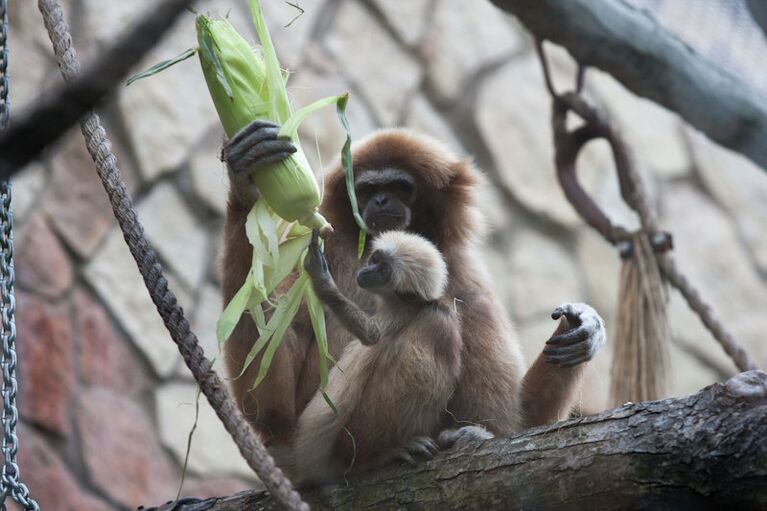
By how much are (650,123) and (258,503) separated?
8.50 m

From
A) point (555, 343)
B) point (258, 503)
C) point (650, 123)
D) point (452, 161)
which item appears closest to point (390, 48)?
point (650, 123)

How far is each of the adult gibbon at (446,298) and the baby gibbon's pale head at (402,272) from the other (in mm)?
349

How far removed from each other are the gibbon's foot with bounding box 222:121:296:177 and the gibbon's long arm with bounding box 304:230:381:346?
0.95 feet

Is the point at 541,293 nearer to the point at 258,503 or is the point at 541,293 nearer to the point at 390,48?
the point at 390,48

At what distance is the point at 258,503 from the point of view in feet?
11.1

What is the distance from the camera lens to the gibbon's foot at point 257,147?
3113 mm

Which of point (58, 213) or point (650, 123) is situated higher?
point (650, 123)

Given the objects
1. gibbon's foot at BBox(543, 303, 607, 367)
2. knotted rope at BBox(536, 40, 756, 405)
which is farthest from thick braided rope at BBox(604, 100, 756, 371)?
gibbon's foot at BBox(543, 303, 607, 367)

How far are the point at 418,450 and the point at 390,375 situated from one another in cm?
29

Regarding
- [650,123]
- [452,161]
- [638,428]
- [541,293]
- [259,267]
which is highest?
[650,123]

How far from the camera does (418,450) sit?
11.0 ft

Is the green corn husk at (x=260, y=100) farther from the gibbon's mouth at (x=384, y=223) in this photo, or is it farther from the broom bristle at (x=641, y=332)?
the broom bristle at (x=641, y=332)

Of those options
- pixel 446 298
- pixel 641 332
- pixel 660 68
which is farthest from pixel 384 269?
pixel 641 332

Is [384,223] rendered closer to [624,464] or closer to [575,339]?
[575,339]
